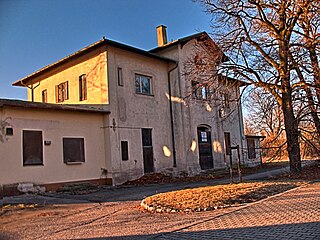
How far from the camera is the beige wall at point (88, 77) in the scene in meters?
17.6

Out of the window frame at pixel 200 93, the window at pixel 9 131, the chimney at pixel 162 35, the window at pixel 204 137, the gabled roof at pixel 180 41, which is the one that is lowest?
the window at pixel 204 137

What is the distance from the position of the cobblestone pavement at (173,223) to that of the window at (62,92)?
11718mm

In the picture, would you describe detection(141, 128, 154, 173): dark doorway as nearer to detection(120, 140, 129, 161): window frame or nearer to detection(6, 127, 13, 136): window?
detection(120, 140, 129, 161): window frame

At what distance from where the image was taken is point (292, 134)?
16188mm

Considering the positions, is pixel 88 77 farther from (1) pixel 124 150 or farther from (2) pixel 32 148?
(2) pixel 32 148

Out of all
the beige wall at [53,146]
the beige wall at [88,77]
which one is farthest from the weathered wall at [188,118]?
the beige wall at [53,146]

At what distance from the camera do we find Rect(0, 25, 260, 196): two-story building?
14.8 meters

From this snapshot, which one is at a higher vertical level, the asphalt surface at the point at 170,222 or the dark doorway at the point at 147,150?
the dark doorway at the point at 147,150

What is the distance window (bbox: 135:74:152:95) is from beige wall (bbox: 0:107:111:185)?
3.19m

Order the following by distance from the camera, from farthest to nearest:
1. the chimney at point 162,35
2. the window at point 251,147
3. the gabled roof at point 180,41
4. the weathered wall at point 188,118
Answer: the window at point 251,147 < the chimney at point 162,35 < the gabled roof at point 180,41 < the weathered wall at point 188,118

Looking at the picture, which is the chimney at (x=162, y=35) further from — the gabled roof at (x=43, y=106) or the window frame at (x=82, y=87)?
the gabled roof at (x=43, y=106)

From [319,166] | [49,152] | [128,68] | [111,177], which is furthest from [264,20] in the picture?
[49,152]

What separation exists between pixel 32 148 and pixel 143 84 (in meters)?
7.90

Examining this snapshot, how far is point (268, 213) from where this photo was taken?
7.54 metres
